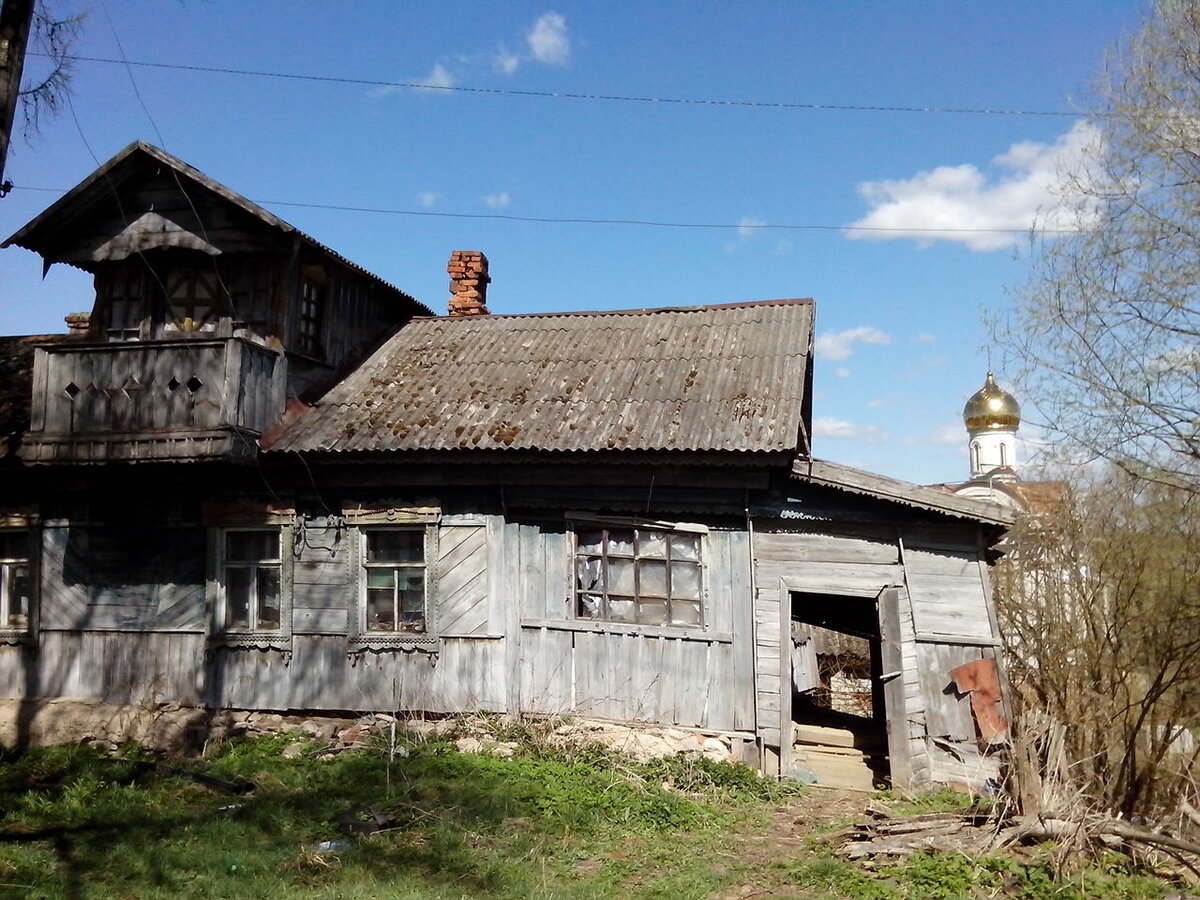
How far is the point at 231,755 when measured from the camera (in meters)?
10.0

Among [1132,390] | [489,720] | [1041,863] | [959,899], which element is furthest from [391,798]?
[1132,390]

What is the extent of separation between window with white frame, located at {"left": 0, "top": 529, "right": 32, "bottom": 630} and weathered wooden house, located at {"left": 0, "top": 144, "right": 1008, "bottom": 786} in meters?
0.03

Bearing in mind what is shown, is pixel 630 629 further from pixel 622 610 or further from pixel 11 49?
pixel 11 49

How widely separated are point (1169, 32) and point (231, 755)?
571 inches

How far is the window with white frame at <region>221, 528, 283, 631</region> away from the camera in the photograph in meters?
11.0

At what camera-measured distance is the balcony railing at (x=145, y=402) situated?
32.9 ft

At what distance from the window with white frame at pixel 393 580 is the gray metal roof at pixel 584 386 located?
1151 millimetres

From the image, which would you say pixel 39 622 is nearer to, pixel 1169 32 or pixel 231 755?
pixel 231 755

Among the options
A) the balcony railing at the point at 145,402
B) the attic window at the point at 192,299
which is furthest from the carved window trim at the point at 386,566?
the attic window at the point at 192,299

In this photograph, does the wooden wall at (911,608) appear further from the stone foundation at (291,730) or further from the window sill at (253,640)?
the window sill at (253,640)

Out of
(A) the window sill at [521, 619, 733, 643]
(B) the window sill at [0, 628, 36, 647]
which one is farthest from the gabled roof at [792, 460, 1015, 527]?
(B) the window sill at [0, 628, 36, 647]

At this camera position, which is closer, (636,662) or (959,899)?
(959,899)

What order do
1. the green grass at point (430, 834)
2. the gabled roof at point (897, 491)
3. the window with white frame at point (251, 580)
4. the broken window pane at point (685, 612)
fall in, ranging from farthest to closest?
1. the window with white frame at point (251, 580)
2. the broken window pane at point (685, 612)
3. the gabled roof at point (897, 491)
4. the green grass at point (430, 834)

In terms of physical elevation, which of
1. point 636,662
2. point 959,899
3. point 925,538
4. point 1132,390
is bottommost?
point 959,899
